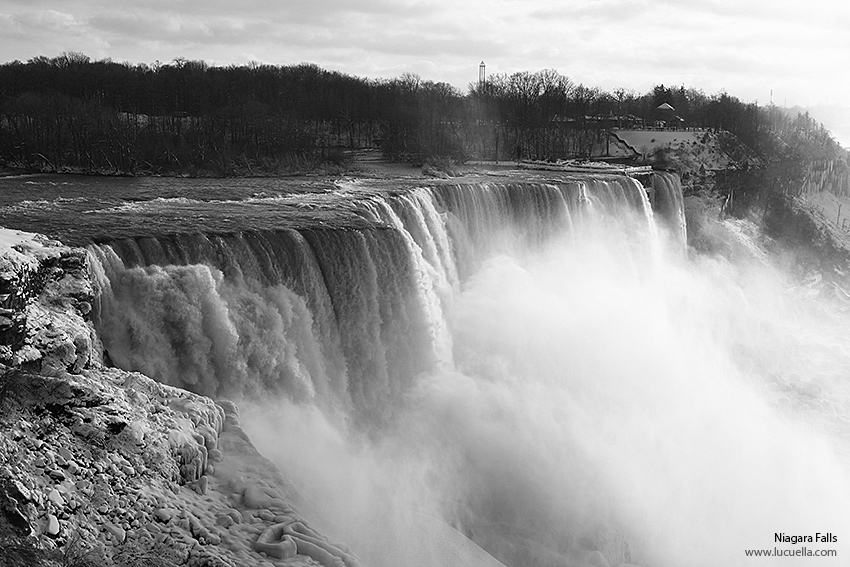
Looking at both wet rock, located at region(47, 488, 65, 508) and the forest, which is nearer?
wet rock, located at region(47, 488, 65, 508)

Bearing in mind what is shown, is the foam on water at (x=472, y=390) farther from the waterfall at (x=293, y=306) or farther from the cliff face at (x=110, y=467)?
the cliff face at (x=110, y=467)

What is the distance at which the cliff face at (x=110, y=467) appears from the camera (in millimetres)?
6914

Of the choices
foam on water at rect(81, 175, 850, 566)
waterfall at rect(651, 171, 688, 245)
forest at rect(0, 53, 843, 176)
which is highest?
forest at rect(0, 53, 843, 176)

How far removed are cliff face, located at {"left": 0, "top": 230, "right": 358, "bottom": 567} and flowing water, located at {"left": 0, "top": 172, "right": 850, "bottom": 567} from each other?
3.57 ft

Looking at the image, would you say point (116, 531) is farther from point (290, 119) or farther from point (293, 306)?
point (290, 119)

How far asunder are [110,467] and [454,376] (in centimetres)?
884

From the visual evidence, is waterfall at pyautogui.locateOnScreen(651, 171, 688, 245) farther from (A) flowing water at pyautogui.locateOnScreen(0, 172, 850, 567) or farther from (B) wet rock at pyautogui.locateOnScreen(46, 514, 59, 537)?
(B) wet rock at pyautogui.locateOnScreen(46, 514, 59, 537)

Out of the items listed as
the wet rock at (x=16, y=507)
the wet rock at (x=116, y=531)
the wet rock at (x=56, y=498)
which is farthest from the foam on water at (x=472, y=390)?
the wet rock at (x=16, y=507)

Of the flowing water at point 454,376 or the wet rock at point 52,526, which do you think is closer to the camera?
the wet rock at point 52,526

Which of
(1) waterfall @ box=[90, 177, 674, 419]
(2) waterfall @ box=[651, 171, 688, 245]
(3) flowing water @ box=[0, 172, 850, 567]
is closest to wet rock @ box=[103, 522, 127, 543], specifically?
(3) flowing water @ box=[0, 172, 850, 567]

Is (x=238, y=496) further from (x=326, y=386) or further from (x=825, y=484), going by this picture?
(x=825, y=484)

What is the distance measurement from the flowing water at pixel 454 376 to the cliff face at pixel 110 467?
3.57 ft

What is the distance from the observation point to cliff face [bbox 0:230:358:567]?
691cm

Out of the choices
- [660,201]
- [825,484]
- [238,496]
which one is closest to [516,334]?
[825,484]
